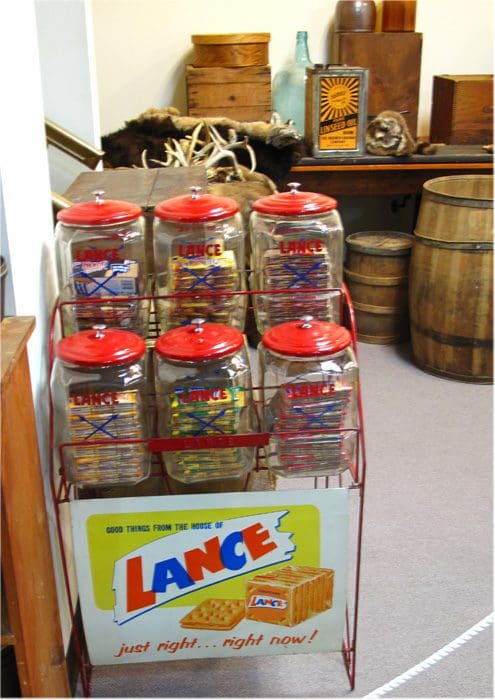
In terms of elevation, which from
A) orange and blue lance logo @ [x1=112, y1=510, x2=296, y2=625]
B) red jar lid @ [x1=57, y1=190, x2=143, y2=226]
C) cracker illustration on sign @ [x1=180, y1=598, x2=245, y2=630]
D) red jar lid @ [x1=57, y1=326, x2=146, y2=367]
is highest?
red jar lid @ [x1=57, y1=190, x2=143, y2=226]

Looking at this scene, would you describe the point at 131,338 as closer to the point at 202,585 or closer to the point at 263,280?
the point at 263,280

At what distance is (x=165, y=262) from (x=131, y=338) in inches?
9.0

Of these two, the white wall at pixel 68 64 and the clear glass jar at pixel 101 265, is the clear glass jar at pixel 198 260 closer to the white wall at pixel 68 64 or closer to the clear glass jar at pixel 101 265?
the clear glass jar at pixel 101 265

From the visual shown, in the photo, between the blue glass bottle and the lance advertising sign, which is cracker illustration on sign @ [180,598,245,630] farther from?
the blue glass bottle

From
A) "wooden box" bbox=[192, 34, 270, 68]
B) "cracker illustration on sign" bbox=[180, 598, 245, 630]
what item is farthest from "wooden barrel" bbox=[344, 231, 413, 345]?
"cracker illustration on sign" bbox=[180, 598, 245, 630]

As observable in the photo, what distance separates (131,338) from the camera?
1455mm

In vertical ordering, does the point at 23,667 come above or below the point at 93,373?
below

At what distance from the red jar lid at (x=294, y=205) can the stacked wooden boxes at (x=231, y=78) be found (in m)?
2.37

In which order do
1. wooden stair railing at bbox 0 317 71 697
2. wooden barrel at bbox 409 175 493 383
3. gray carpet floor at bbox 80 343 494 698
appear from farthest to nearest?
wooden barrel at bbox 409 175 493 383, gray carpet floor at bbox 80 343 494 698, wooden stair railing at bbox 0 317 71 697

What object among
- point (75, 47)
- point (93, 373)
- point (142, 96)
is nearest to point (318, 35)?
point (142, 96)

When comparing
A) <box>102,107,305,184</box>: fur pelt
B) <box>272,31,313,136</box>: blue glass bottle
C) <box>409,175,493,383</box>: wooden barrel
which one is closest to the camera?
<box>409,175,493,383</box>: wooden barrel

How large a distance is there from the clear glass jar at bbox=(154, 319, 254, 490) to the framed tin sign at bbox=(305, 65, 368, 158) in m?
2.46

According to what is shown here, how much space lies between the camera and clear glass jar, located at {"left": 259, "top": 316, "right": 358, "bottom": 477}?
4.72ft

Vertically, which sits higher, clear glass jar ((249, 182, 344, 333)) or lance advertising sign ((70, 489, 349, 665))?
clear glass jar ((249, 182, 344, 333))
